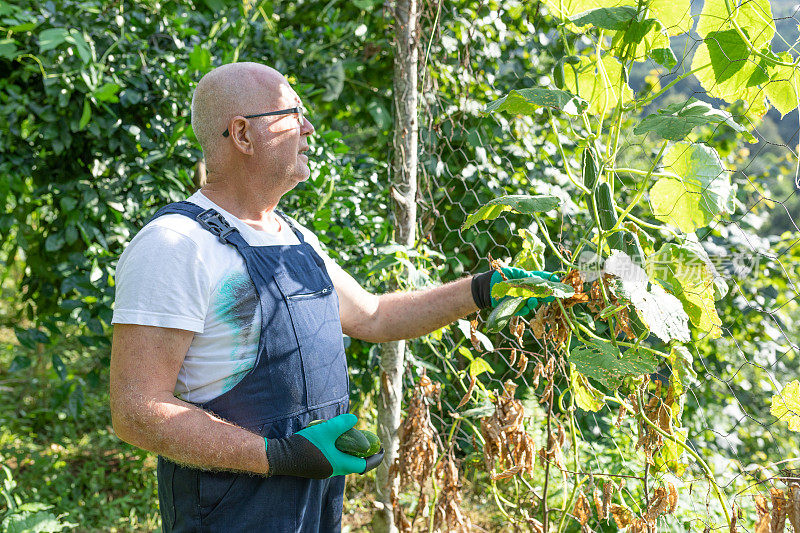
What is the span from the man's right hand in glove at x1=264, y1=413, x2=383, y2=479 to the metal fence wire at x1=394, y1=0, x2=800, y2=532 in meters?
0.45

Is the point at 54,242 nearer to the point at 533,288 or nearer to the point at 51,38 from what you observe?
the point at 51,38

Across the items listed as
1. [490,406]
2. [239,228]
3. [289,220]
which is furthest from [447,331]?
[239,228]

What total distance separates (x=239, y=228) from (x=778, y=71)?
1111mm

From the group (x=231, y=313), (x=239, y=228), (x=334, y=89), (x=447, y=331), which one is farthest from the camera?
(x=334, y=89)

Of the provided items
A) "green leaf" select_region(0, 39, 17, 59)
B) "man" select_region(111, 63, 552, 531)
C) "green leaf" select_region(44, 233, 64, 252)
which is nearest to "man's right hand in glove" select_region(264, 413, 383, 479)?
"man" select_region(111, 63, 552, 531)

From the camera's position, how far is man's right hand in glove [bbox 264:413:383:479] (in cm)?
122

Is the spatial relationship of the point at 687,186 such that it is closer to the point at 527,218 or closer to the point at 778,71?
the point at 778,71

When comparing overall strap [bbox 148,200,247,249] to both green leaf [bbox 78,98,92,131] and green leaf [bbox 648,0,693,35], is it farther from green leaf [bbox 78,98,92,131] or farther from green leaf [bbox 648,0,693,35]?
green leaf [bbox 78,98,92,131]

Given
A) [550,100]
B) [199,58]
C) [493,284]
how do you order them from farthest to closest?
1. [199,58]
2. [493,284]
3. [550,100]

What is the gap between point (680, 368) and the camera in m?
1.24

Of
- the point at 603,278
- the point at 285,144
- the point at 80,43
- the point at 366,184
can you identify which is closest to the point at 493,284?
the point at 603,278

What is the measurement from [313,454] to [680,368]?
754mm

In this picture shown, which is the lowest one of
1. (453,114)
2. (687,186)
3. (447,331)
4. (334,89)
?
(447,331)

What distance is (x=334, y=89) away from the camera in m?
2.79
